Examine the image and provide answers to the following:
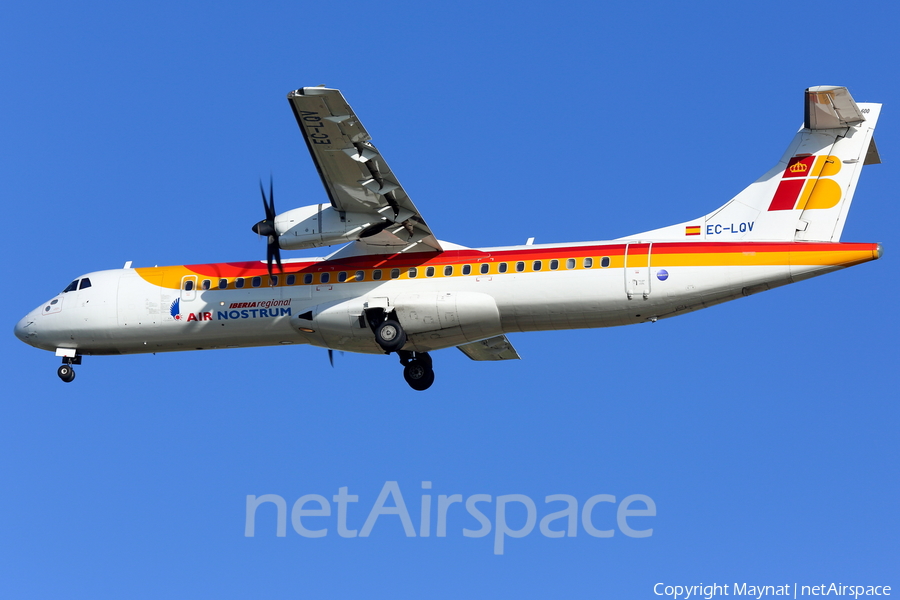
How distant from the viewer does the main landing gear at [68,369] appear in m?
28.5

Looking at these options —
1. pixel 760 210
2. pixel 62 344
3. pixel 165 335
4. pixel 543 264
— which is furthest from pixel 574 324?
pixel 62 344

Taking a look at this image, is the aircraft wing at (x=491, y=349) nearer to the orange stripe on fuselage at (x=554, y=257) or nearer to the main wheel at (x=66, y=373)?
the orange stripe on fuselage at (x=554, y=257)

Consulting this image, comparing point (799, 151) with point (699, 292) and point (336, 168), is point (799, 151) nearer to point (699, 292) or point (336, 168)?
point (699, 292)

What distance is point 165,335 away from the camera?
27.5 metres

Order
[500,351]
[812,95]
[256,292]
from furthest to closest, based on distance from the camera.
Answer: [500,351] < [256,292] < [812,95]

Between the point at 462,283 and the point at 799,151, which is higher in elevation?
the point at 799,151

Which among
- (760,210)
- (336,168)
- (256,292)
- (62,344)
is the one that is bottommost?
(62,344)

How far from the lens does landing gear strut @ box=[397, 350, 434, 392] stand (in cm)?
2753

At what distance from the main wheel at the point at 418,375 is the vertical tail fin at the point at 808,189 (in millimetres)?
6632

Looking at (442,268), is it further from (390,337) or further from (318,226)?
(318,226)

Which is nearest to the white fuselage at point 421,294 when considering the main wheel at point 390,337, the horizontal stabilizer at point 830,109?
the main wheel at point 390,337

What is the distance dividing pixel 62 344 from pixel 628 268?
1469 centimetres

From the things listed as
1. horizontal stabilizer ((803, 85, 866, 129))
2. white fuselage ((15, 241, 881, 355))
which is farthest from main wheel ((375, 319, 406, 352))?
horizontal stabilizer ((803, 85, 866, 129))

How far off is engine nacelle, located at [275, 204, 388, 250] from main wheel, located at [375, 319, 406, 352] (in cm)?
218
